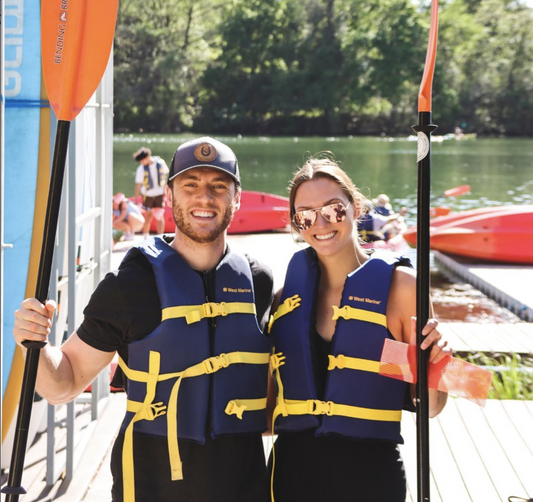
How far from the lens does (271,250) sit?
1090 centimetres

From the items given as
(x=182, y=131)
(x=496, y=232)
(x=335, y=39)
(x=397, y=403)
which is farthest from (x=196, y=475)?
(x=335, y=39)

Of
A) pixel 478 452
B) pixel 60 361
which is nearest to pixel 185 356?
pixel 60 361

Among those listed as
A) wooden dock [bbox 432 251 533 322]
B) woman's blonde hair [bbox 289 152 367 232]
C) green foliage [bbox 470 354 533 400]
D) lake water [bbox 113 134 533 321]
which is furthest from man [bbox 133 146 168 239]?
woman's blonde hair [bbox 289 152 367 232]

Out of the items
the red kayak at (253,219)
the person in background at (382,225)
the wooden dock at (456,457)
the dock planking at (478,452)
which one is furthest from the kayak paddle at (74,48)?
the red kayak at (253,219)

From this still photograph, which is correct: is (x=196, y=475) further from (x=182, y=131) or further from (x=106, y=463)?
(x=182, y=131)

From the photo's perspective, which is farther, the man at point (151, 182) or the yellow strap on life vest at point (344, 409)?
the man at point (151, 182)

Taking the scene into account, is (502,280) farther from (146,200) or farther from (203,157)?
(203,157)

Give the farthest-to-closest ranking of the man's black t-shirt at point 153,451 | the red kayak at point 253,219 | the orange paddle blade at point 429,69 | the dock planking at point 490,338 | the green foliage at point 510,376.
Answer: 1. the red kayak at point 253,219
2. the dock planking at point 490,338
3. the green foliage at point 510,376
4. the man's black t-shirt at point 153,451
5. the orange paddle blade at point 429,69

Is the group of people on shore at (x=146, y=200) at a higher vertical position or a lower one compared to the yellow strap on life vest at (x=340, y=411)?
higher

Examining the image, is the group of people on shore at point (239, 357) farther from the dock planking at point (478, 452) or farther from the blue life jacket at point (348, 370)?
the dock planking at point (478, 452)

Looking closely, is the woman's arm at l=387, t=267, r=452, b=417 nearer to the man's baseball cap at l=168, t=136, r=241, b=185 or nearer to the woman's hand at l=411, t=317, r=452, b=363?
the woman's hand at l=411, t=317, r=452, b=363

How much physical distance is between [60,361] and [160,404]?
26 cm

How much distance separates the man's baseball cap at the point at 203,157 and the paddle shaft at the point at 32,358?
316 mm

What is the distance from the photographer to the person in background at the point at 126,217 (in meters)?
11.0
